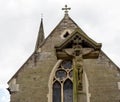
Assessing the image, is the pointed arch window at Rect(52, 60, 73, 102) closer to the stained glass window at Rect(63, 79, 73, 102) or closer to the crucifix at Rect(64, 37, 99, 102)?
the stained glass window at Rect(63, 79, 73, 102)

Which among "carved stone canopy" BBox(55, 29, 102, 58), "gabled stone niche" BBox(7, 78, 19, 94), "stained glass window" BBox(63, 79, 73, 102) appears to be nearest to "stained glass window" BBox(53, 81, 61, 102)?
"stained glass window" BBox(63, 79, 73, 102)

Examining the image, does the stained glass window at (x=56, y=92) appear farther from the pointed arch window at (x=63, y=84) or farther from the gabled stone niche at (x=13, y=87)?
the gabled stone niche at (x=13, y=87)

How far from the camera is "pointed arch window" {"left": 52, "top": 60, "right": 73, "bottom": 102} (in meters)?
16.6

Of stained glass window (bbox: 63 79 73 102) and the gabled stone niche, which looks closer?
the gabled stone niche

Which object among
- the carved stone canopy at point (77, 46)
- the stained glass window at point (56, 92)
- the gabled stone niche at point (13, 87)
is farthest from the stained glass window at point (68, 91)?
the carved stone canopy at point (77, 46)

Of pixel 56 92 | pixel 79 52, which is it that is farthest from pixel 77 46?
pixel 56 92

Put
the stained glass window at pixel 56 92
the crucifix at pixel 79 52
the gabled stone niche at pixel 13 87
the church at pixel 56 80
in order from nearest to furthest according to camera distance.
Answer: the crucifix at pixel 79 52
the church at pixel 56 80
the gabled stone niche at pixel 13 87
the stained glass window at pixel 56 92

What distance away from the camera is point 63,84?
664 inches

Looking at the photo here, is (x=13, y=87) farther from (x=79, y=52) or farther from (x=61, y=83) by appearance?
(x=79, y=52)

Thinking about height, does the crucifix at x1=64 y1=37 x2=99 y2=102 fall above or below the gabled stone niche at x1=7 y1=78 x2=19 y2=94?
above

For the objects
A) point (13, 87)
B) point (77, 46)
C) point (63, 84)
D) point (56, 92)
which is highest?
point (77, 46)

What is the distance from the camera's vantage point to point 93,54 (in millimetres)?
9516

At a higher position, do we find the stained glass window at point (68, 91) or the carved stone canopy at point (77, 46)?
A: the carved stone canopy at point (77, 46)

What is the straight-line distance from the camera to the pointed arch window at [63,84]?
16625mm
